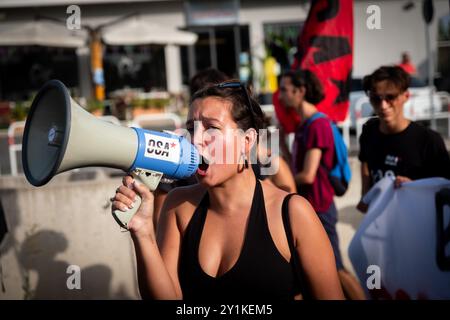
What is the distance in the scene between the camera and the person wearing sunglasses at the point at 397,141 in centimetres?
308

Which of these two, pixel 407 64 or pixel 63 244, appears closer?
pixel 63 244

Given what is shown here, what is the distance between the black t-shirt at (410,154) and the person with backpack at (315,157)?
34cm

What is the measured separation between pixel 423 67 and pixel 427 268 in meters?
17.5

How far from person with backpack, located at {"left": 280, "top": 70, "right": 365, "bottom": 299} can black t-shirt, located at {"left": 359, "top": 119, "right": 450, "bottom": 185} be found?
1.13 ft

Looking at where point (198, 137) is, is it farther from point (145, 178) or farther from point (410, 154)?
point (410, 154)

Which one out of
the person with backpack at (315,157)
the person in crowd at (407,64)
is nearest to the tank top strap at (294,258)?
the person with backpack at (315,157)

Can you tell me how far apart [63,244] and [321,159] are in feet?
7.33

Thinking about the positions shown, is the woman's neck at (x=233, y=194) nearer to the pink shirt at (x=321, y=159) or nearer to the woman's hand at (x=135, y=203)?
the woman's hand at (x=135, y=203)

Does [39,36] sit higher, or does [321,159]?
[39,36]

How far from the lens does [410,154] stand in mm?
3131

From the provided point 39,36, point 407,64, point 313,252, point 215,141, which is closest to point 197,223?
point 215,141

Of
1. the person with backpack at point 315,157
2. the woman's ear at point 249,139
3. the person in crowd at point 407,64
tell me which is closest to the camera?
the woman's ear at point 249,139

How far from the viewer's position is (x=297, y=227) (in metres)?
1.85

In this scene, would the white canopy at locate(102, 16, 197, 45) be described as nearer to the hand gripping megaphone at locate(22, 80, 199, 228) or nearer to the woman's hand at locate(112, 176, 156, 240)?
the hand gripping megaphone at locate(22, 80, 199, 228)
